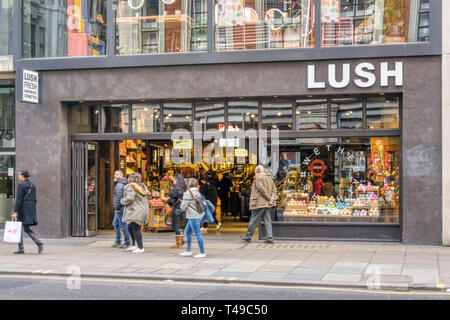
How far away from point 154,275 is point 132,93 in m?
6.63

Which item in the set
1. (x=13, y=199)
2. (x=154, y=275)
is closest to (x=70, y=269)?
(x=154, y=275)

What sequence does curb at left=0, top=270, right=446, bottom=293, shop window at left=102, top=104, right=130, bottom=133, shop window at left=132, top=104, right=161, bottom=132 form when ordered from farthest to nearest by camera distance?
shop window at left=102, top=104, right=130, bottom=133
shop window at left=132, top=104, right=161, bottom=132
curb at left=0, top=270, right=446, bottom=293

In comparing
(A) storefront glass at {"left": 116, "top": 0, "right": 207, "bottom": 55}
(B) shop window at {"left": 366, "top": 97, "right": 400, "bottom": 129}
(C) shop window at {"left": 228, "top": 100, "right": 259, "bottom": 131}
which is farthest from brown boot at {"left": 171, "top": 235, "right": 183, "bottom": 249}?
(B) shop window at {"left": 366, "top": 97, "right": 400, "bottom": 129}

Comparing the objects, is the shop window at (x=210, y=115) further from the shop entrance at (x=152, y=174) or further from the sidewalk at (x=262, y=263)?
the sidewalk at (x=262, y=263)

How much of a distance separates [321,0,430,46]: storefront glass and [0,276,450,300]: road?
7.46m

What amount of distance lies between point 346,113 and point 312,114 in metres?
0.84

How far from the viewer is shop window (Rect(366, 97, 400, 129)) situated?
14.6 metres

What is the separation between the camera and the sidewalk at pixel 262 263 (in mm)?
9797

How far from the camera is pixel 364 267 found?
35.7ft

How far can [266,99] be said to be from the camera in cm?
1526

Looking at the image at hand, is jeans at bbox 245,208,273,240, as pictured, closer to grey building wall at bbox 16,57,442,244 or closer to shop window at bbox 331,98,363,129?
shop window at bbox 331,98,363,129

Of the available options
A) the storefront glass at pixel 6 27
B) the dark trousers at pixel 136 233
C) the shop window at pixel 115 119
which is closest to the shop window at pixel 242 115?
the shop window at pixel 115 119

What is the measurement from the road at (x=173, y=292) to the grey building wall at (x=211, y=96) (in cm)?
544
